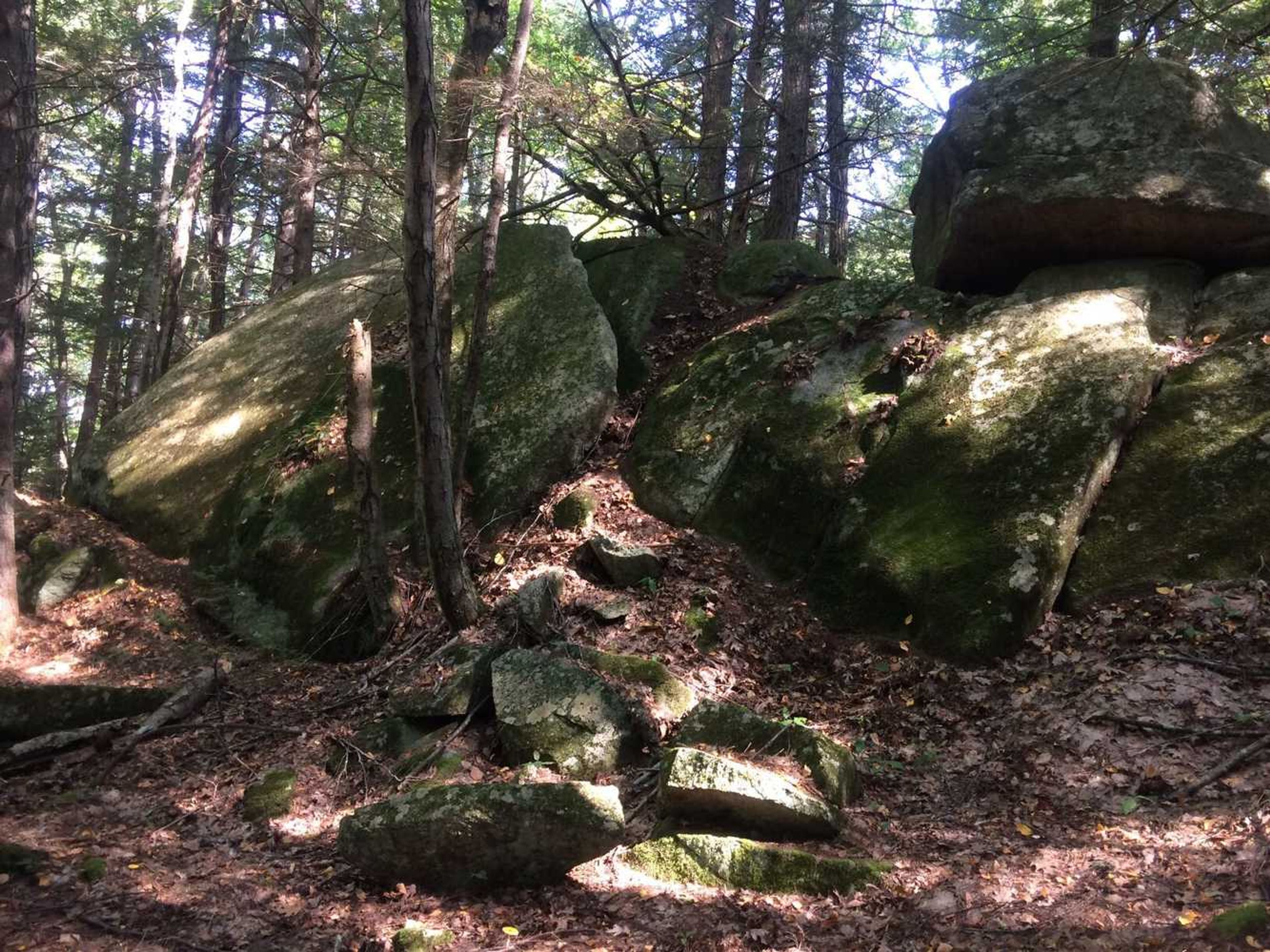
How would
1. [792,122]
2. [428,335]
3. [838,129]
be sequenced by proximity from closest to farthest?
[428,335] → [792,122] → [838,129]

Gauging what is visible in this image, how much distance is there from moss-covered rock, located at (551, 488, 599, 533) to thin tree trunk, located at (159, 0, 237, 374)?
341 inches

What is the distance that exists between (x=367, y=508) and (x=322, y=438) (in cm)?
242

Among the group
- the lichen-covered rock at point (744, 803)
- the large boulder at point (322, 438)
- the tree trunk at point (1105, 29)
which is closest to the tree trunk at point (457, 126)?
the large boulder at point (322, 438)

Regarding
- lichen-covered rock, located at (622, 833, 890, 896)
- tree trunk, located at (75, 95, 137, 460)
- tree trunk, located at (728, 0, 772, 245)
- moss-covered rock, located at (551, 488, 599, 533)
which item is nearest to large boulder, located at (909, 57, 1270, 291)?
tree trunk, located at (728, 0, 772, 245)

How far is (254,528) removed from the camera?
923cm

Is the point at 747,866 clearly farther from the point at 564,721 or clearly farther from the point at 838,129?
the point at 838,129

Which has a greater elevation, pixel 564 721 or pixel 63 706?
pixel 564 721

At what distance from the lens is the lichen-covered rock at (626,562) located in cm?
738

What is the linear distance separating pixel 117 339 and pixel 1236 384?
73.4ft

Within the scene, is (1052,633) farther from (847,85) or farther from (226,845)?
(847,85)

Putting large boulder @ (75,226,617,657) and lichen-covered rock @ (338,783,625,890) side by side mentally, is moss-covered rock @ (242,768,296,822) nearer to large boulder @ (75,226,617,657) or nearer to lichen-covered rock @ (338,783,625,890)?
lichen-covered rock @ (338,783,625,890)

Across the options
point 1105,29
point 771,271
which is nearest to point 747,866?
point 771,271

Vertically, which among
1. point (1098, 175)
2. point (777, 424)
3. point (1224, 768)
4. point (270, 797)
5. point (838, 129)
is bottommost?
point (270, 797)

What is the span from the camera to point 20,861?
14.5ft
